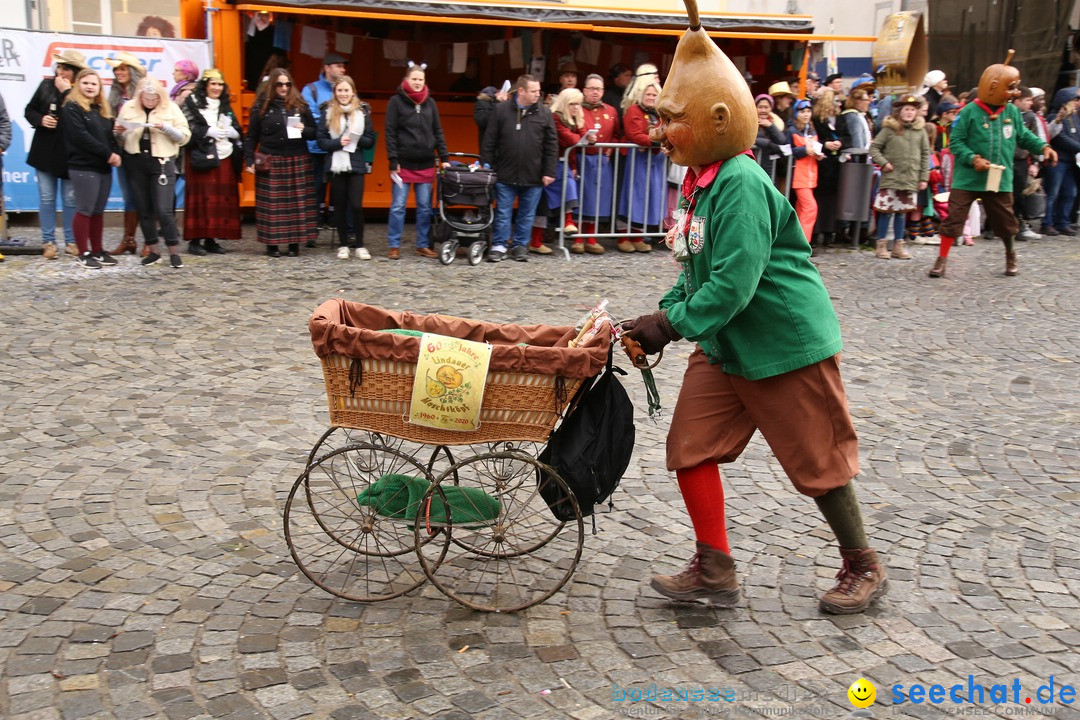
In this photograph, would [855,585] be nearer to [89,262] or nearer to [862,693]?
[862,693]

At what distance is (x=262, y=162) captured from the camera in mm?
11109

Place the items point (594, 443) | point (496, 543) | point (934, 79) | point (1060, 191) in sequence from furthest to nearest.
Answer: point (1060, 191)
point (934, 79)
point (496, 543)
point (594, 443)

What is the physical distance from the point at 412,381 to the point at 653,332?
0.88m

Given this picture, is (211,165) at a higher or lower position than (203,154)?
lower

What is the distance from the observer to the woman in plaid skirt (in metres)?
11.0

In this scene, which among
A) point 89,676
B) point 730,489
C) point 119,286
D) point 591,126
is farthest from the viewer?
point 591,126

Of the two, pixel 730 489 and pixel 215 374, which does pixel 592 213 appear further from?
pixel 730 489

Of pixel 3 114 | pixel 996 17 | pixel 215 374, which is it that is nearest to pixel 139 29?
pixel 3 114

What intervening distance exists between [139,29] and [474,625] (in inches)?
561

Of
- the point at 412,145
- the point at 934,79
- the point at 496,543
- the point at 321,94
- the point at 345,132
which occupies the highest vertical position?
the point at 934,79

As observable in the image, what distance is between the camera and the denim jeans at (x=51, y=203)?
10531 millimetres

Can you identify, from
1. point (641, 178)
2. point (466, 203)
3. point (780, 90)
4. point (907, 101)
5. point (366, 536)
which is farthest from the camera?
point (780, 90)

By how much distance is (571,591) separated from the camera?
435 centimetres

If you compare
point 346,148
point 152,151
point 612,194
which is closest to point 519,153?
point 612,194
